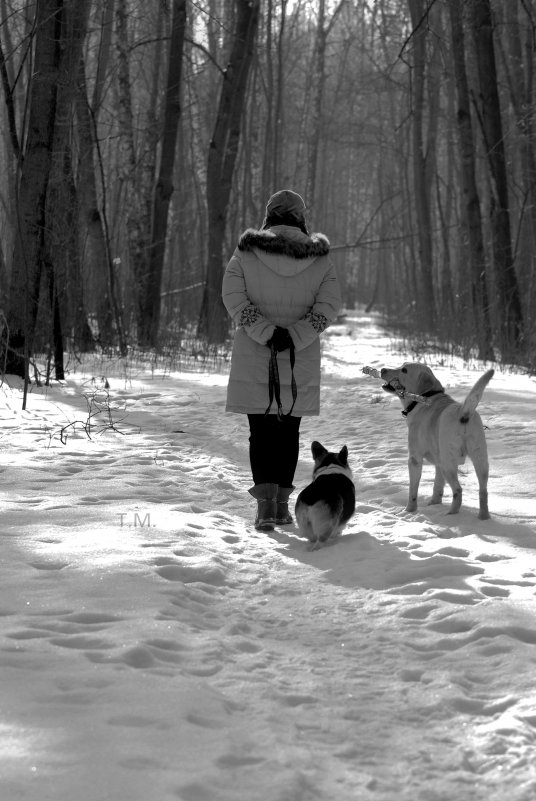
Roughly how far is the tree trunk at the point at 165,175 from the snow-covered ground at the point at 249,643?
10.2m

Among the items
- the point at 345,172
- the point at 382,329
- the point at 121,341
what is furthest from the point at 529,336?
the point at 345,172

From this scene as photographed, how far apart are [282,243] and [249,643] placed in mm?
2833

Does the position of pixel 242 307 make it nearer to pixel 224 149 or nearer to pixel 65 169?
pixel 65 169

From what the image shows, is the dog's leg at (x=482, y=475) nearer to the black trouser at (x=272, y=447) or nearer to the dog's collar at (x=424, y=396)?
the dog's collar at (x=424, y=396)

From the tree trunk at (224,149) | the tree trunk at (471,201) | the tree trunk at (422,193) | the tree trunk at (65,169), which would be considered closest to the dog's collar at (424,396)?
the tree trunk at (65,169)

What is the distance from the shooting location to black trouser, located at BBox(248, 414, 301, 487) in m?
5.68

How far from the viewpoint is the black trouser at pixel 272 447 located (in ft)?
18.6

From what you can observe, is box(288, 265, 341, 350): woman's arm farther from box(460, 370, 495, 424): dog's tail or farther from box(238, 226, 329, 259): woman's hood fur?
box(460, 370, 495, 424): dog's tail

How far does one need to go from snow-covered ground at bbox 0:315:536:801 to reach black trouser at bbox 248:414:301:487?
371 mm

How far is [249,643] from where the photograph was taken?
3449 millimetres

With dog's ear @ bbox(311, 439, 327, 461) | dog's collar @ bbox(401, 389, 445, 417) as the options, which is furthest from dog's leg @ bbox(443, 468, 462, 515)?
dog's ear @ bbox(311, 439, 327, 461)

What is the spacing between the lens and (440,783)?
7.92ft

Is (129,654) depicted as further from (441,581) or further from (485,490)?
(485,490)

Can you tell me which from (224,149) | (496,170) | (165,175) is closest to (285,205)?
(496,170)
